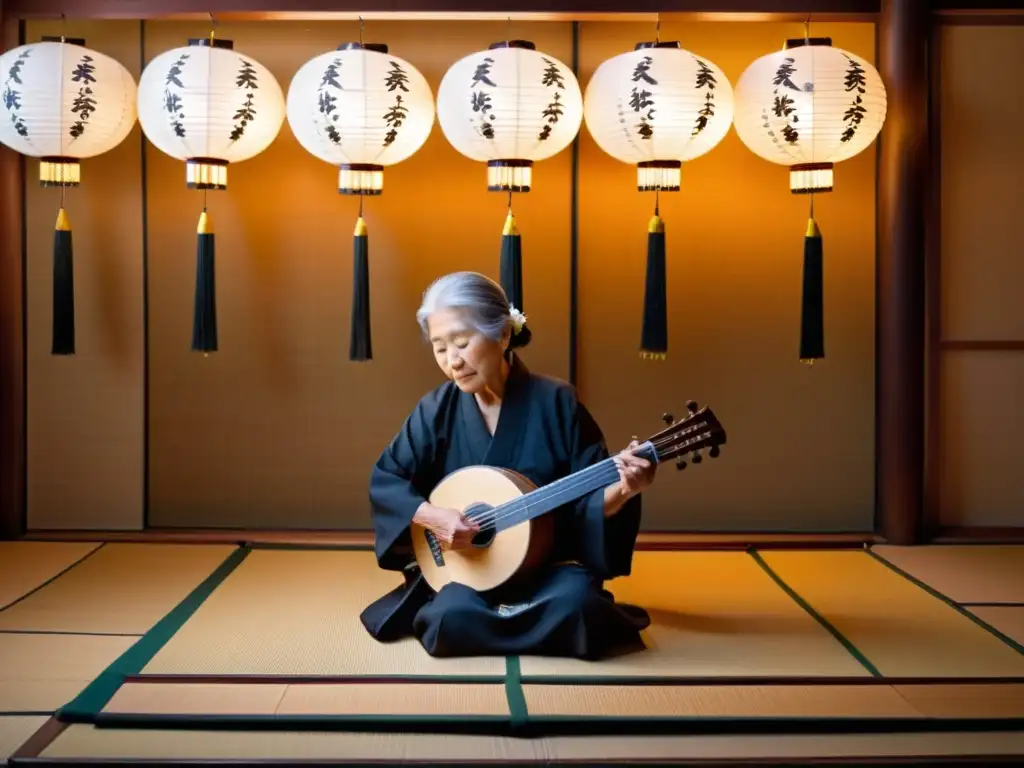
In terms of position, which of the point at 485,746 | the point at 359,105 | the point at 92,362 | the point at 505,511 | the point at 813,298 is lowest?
the point at 485,746

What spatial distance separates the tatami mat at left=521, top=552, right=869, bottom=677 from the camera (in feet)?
11.7

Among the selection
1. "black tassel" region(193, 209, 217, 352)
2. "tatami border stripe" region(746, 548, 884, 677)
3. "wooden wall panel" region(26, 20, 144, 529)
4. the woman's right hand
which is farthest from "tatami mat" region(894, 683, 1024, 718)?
"wooden wall panel" region(26, 20, 144, 529)

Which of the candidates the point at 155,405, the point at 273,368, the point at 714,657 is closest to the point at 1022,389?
the point at 714,657

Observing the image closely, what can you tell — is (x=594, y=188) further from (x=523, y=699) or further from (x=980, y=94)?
(x=523, y=699)

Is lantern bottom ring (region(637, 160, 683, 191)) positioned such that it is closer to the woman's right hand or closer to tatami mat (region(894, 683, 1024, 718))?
the woman's right hand

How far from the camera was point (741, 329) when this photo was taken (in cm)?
549

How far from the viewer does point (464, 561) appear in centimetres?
372

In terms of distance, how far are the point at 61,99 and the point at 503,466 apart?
2.37m

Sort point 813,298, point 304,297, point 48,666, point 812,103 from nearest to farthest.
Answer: point 48,666 → point 812,103 → point 813,298 → point 304,297

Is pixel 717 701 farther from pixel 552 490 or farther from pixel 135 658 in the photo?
pixel 135 658

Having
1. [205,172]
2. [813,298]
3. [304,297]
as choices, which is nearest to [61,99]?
[205,172]

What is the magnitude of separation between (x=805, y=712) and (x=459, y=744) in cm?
94

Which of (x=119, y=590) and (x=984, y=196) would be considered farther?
(x=984, y=196)

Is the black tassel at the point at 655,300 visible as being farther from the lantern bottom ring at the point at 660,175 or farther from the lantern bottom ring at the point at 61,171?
the lantern bottom ring at the point at 61,171
